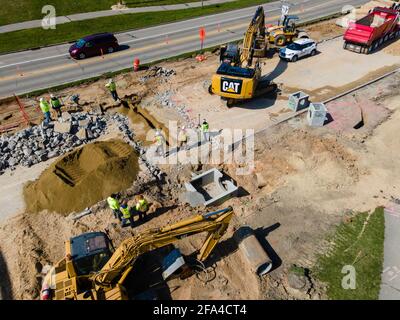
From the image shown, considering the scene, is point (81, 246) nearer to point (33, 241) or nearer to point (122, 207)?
point (122, 207)

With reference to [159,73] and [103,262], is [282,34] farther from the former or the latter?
[103,262]

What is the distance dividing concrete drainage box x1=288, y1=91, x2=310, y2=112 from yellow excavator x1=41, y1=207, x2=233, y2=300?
12799 millimetres

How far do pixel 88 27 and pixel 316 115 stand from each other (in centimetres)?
2845

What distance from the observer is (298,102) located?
75.9 ft

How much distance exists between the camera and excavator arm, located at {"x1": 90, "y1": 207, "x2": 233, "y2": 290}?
1188 centimetres

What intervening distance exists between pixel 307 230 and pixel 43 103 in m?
17.0

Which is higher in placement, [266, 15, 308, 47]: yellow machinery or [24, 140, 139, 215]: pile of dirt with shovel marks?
[266, 15, 308, 47]: yellow machinery

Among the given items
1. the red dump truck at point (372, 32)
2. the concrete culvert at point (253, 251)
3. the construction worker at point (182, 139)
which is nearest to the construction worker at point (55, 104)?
the construction worker at point (182, 139)

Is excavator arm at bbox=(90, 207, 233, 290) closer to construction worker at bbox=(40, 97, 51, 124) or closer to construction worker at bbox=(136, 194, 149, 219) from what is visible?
construction worker at bbox=(136, 194, 149, 219)

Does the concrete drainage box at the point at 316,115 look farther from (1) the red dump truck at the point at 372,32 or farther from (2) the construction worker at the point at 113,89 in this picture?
(2) the construction worker at the point at 113,89

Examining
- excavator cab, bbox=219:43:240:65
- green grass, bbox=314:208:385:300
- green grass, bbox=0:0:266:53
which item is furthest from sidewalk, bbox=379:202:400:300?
green grass, bbox=0:0:266:53

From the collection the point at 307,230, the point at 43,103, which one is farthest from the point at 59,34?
the point at 307,230

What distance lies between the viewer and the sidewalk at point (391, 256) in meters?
13.4

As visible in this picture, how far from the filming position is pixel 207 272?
1403 cm
